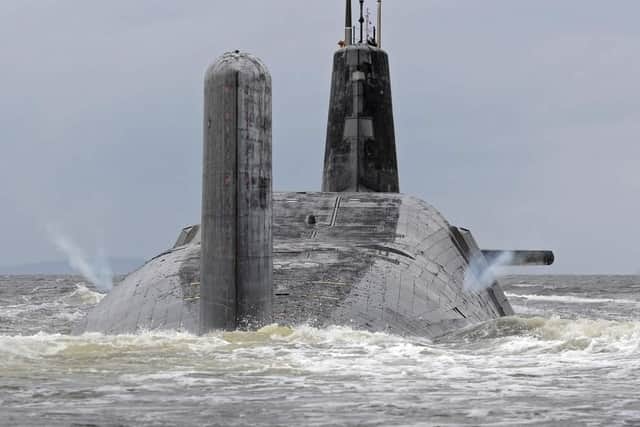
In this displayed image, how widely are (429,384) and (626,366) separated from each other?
2601 millimetres

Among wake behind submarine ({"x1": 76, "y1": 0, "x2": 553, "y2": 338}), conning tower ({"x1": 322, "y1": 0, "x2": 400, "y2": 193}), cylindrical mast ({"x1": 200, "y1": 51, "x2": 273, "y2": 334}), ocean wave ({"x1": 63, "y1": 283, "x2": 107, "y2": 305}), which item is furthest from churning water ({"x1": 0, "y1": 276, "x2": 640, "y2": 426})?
ocean wave ({"x1": 63, "y1": 283, "x2": 107, "y2": 305})

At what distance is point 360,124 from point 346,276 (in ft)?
31.3

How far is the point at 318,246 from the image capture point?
57.2ft

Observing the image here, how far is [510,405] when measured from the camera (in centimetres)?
809

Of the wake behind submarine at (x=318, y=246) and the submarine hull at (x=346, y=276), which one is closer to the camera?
the wake behind submarine at (x=318, y=246)

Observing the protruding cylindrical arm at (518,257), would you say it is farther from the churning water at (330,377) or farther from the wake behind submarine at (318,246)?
the churning water at (330,377)

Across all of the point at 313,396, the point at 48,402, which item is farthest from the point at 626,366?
the point at 48,402

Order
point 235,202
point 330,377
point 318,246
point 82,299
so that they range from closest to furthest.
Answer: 1. point 330,377
2. point 235,202
3. point 318,246
4. point 82,299

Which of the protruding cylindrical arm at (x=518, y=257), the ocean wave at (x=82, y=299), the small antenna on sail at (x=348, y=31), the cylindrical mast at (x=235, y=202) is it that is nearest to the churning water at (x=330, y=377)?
the cylindrical mast at (x=235, y=202)

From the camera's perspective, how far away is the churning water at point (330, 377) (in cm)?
770

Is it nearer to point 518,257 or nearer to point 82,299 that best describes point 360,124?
point 518,257

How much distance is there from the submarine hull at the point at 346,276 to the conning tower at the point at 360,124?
2.50 m

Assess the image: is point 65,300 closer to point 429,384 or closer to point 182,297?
point 182,297

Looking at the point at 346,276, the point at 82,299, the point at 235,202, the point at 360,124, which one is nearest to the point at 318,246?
the point at 346,276
